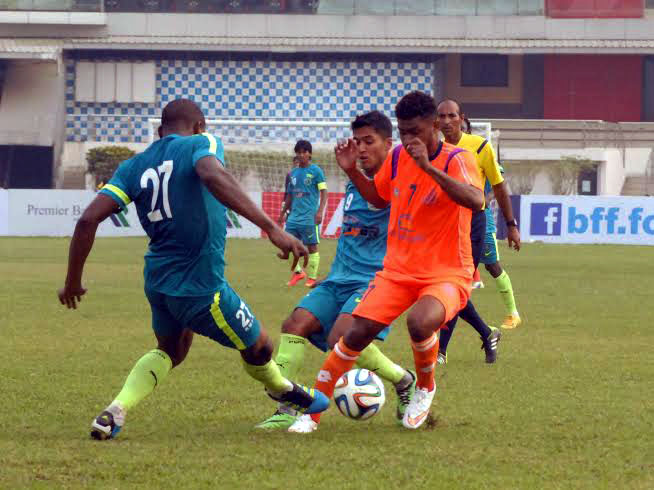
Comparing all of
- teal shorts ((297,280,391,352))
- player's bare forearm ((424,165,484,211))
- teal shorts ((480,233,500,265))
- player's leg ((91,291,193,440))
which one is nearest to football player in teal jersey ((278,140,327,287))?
teal shorts ((480,233,500,265))

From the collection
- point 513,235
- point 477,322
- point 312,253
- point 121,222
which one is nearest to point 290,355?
point 477,322

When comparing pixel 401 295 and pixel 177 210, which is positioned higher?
pixel 177 210

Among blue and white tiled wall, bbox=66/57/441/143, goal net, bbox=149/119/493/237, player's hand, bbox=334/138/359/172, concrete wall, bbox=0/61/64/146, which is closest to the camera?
player's hand, bbox=334/138/359/172

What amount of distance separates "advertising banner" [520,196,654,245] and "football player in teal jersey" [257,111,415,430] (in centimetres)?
2551

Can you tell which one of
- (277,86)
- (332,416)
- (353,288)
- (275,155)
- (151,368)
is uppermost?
(277,86)

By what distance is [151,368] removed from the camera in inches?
256

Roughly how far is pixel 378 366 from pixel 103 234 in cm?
2670

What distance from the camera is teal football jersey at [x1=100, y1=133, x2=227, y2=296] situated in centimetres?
605

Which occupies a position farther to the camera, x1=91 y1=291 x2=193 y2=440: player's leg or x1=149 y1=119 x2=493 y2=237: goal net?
x1=149 y1=119 x2=493 y2=237: goal net

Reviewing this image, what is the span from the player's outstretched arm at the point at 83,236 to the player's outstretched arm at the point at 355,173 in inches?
54.4

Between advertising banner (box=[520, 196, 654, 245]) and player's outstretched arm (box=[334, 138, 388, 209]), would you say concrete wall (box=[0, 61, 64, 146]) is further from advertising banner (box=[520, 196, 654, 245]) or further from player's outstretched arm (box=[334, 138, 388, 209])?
player's outstretched arm (box=[334, 138, 388, 209])

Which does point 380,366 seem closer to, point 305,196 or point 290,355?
point 290,355

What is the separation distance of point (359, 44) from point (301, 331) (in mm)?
40149

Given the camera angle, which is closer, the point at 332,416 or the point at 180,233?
the point at 180,233
